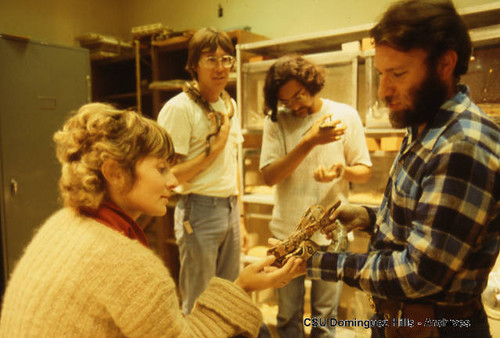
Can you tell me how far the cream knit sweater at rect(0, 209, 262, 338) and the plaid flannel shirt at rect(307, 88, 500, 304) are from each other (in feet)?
1.93

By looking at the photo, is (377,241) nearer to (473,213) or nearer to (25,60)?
(473,213)

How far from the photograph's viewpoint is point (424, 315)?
3.64ft

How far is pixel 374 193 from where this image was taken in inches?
108

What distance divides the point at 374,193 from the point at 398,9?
180 cm

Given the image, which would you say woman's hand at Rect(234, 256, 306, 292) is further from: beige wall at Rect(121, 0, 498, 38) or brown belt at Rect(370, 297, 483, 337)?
beige wall at Rect(121, 0, 498, 38)

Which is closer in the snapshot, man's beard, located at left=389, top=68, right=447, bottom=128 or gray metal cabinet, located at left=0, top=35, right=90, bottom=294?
man's beard, located at left=389, top=68, right=447, bottom=128

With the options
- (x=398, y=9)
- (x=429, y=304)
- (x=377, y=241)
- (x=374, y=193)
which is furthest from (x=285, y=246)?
(x=374, y=193)

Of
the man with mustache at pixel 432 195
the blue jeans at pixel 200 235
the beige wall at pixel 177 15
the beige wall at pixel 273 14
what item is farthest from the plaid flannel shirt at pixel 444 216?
the beige wall at pixel 177 15

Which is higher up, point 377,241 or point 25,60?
point 25,60

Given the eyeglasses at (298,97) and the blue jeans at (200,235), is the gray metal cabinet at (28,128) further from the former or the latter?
the eyeglasses at (298,97)

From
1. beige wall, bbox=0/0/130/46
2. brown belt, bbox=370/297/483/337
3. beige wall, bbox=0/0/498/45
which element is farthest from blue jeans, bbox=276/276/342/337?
beige wall, bbox=0/0/130/46

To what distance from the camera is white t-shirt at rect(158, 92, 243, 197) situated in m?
2.09

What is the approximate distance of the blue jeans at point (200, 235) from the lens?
2.16 metres

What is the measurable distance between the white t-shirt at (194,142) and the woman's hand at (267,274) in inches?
36.6
